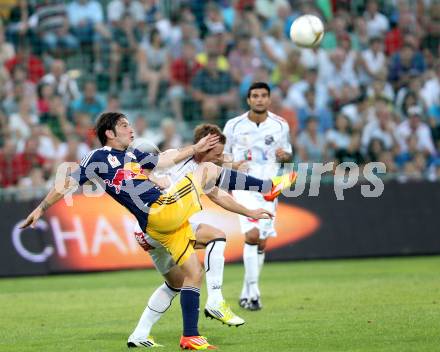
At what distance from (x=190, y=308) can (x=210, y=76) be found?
11.8 meters

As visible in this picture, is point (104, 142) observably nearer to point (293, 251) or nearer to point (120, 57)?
point (293, 251)

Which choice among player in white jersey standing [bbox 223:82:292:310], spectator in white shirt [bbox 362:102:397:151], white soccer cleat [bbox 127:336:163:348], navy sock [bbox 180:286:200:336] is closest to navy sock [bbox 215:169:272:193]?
navy sock [bbox 180:286:200:336]

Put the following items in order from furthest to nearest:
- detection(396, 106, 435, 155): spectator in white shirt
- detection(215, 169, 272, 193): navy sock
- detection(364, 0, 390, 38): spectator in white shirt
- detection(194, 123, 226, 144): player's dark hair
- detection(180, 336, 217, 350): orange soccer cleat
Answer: detection(364, 0, 390, 38): spectator in white shirt < detection(396, 106, 435, 155): spectator in white shirt < detection(194, 123, 226, 144): player's dark hair < detection(215, 169, 272, 193): navy sock < detection(180, 336, 217, 350): orange soccer cleat

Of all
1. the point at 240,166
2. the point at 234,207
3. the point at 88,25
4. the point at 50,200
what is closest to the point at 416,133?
the point at 88,25

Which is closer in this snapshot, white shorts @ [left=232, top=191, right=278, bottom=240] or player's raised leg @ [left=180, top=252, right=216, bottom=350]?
player's raised leg @ [left=180, top=252, right=216, bottom=350]

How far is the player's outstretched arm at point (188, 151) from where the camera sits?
27.2 feet

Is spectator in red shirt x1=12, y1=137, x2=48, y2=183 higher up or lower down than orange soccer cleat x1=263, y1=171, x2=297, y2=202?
lower down

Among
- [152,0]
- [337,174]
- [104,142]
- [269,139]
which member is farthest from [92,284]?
[152,0]

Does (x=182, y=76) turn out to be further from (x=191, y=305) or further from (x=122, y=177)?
(x=191, y=305)

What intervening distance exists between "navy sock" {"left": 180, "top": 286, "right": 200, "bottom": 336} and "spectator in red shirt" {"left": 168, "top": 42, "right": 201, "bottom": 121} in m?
11.3

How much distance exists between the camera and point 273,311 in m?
10.9

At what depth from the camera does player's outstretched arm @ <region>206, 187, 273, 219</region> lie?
8516 millimetres

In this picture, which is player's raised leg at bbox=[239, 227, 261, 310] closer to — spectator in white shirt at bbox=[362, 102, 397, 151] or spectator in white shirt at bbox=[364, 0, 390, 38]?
spectator in white shirt at bbox=[362, 102, 397, 151]

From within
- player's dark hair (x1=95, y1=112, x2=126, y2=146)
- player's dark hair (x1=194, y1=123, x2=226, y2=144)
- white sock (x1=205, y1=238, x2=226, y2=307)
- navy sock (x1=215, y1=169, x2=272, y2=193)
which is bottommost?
white sock (x1=205, y1=238, x2=226, y2=307)
